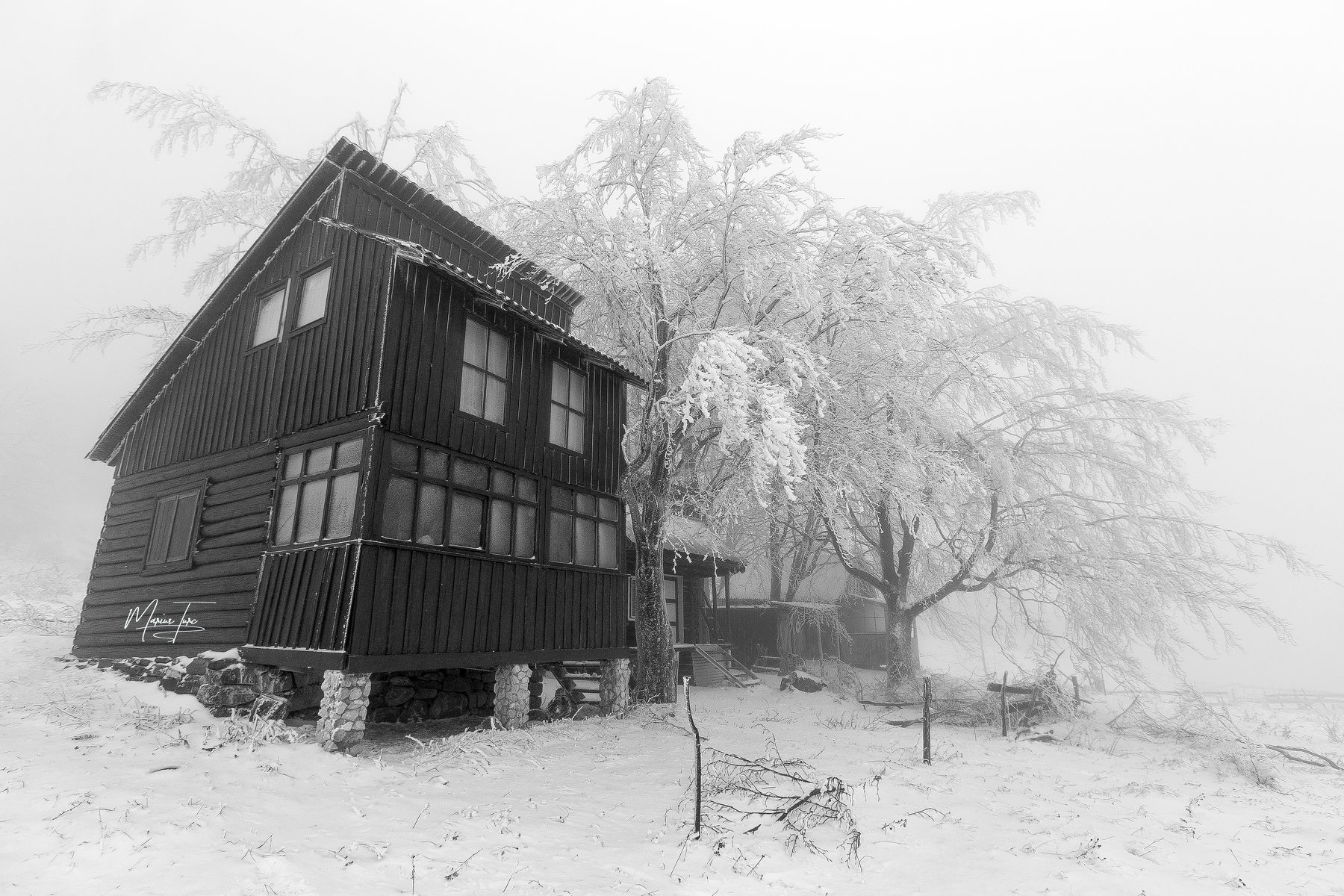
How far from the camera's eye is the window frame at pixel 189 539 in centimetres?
1161

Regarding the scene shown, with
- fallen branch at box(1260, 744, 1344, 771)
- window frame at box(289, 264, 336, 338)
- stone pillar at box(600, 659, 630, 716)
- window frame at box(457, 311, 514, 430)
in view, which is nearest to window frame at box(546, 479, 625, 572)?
window frame at box(457, 311, 514, 430)

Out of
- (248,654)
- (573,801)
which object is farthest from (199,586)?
(573,801)

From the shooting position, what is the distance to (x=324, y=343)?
35.1 feet

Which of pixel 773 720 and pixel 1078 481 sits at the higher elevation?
pixel 1078 481

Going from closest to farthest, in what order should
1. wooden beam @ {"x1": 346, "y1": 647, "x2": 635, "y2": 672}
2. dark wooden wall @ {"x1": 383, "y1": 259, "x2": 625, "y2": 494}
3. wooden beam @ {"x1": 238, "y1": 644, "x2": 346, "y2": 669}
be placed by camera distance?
wooden beam @ {"x1": 238, "y1": 644, "x2": 346, "y2": 669}, wooden beam @ {"x1": 346, "y1": 647, "x2": 635, "y2": 672}, dark wooden wall @ {"x1": 383, "y1": 259, "x2": 625, "y2": 494}

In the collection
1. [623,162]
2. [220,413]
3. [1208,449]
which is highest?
[623,162]

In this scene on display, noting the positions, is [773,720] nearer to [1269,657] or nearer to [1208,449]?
[1208,449]

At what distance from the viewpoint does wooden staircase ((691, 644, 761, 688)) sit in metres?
20.9

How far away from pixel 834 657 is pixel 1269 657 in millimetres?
76156

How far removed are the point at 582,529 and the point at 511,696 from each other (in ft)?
11.0

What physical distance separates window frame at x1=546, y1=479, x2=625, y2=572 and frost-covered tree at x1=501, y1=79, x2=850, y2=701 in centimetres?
56

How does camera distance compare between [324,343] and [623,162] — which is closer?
[324,343]

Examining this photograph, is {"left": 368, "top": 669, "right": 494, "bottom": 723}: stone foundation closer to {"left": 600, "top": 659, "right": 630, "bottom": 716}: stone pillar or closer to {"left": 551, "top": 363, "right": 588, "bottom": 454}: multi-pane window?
{"left": 600, "top": 659, "right": 630, "bottom": 716}: stone pillar

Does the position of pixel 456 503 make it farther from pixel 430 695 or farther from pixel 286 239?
pixel 286 239
